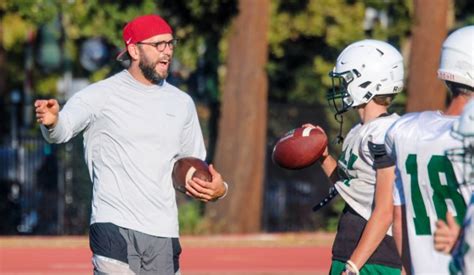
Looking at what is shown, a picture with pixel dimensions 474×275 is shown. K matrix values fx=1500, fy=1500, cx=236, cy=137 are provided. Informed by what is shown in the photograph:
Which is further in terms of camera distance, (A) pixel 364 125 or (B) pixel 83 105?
(B) pixel 83 105

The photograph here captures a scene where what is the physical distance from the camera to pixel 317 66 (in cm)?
2847

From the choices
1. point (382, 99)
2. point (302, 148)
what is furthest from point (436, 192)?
point (302, 148)

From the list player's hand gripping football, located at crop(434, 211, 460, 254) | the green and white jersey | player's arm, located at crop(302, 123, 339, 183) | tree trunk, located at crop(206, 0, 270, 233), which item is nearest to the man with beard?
player's arm, located at crop(302, 123, 339, 183)

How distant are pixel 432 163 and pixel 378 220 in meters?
1.02

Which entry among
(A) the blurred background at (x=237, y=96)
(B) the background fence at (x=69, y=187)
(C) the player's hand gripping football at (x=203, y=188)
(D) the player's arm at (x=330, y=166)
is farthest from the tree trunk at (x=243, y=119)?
(C) the player's hand gripping football at (x=203, y=188)

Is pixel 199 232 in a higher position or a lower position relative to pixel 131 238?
lower

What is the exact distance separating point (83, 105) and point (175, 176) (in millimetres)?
641

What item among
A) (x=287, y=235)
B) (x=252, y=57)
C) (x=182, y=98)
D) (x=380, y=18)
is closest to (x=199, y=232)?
(x=287, y=235)

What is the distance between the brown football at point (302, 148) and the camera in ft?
25.9

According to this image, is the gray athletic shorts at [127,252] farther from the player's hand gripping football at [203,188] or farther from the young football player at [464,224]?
the young football player at [464,224]

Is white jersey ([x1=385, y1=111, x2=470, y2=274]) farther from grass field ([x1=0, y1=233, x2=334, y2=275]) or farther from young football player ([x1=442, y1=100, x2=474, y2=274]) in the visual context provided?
grass field ([x1=0, y1=233, x2=334, y2=275])

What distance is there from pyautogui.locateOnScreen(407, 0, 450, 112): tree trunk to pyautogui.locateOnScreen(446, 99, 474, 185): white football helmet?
18468 millimetres

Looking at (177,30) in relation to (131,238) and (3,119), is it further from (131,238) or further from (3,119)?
(131,238)

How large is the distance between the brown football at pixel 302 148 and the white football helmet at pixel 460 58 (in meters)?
1.90
